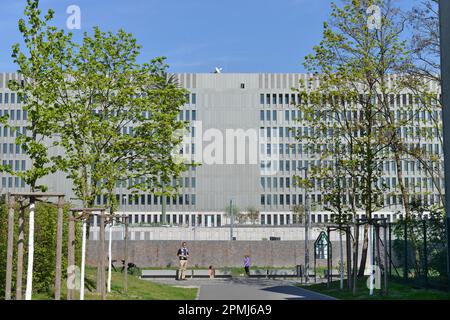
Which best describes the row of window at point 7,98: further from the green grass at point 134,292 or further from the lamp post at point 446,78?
the lamp post at point 446,78

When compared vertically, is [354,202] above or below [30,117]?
below

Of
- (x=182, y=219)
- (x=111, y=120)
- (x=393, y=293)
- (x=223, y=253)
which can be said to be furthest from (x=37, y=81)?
(x=182, y=219)

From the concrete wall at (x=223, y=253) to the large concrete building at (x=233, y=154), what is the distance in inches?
1818

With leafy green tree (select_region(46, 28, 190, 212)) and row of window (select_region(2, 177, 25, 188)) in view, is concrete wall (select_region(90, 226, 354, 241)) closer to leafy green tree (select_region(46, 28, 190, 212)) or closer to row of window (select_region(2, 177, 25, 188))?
row of window (select_region(2, 177, 25, 188))

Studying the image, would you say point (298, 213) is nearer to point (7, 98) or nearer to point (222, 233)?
point (222, 233)

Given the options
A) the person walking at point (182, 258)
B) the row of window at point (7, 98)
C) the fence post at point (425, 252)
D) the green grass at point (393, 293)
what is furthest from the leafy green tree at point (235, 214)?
the fence post at point (425, 252)

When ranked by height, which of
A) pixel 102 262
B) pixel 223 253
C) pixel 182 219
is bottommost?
pixel 223 253

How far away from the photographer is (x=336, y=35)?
110ft

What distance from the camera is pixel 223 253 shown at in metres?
61.7

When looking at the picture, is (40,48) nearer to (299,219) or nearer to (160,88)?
(160,88)

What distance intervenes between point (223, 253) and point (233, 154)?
54163mm

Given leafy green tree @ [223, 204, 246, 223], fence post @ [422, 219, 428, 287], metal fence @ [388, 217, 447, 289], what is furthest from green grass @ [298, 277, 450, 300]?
leafy green tree @ [223, 204, 246, 223]
